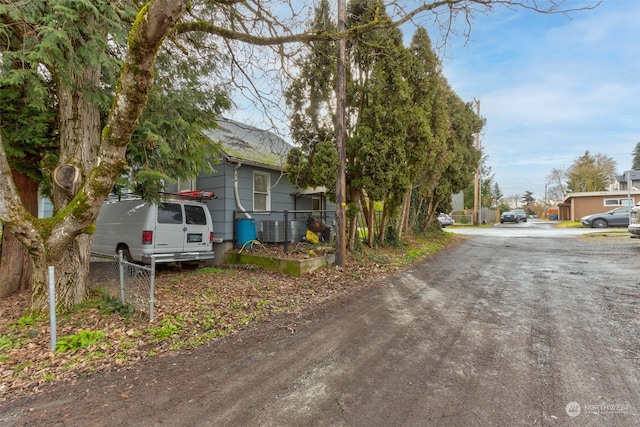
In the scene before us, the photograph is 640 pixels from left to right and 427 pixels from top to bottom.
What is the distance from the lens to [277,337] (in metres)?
3.81

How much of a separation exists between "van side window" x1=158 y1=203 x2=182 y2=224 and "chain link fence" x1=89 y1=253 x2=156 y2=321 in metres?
1.98

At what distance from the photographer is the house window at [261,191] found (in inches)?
392

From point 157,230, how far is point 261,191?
3.79m

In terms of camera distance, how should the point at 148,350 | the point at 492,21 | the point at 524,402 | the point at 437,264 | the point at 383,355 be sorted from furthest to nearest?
the point at 437,264, the point at 492,21, the point at 148,350, the point at 383,355, the point at 524,402

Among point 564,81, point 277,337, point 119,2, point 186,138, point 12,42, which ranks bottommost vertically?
point 277,337

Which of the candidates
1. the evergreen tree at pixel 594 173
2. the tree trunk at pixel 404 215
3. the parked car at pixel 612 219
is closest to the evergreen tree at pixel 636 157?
the evergreen tree at pixel 594 173

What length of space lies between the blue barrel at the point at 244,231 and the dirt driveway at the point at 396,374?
14.8 ft

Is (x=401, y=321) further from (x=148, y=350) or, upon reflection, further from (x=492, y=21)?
(x=492, y=21)

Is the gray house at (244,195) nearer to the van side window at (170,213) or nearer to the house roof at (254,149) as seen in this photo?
the house roof at (254,149)

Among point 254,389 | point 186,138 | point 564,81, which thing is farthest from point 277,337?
point 564,81

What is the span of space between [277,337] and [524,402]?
2.55m

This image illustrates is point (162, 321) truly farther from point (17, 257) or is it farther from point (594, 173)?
point (594, 173)

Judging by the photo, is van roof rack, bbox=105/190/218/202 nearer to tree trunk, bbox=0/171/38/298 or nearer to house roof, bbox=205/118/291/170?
house roof, bbox=205/118/291/170

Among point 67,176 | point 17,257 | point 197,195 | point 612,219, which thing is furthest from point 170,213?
point 612,219
